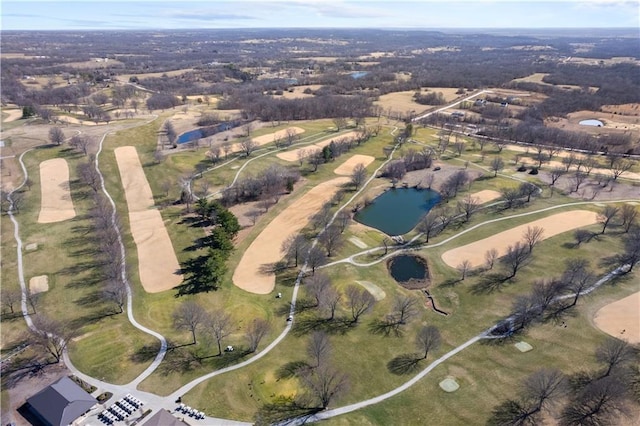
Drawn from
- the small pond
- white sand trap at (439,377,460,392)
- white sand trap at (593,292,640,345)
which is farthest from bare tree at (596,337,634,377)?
the small pond

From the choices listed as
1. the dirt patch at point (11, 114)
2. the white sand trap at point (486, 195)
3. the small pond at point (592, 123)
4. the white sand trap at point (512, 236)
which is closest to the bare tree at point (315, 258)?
the white sand trap at point (512, 236)

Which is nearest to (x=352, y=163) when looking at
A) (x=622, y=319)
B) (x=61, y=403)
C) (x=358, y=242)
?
(x=358, y=242)

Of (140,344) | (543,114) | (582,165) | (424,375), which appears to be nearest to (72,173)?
(140,344)

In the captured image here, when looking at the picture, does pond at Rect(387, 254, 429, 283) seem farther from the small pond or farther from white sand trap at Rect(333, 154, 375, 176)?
the small pond

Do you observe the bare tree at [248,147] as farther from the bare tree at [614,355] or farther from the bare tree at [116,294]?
the bare tree at [614,355]

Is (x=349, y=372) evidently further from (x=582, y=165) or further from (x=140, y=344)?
(x=582, y=165)

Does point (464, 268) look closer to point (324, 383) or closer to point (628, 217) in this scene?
point (324, 383)
